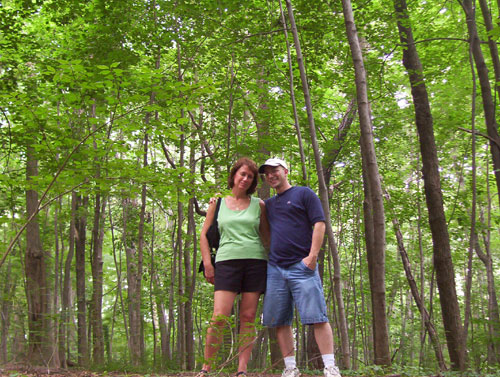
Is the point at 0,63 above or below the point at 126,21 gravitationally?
below

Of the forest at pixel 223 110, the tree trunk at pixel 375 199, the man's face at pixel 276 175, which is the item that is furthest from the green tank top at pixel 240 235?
the tree trunk at pixel 375 199

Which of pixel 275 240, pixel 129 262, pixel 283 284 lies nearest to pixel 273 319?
A: pixel 283 284

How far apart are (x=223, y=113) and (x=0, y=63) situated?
12.2 feet

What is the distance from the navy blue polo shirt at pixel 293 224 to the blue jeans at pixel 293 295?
0.08m

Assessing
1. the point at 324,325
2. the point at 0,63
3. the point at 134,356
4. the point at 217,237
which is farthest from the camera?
the point at 134,356

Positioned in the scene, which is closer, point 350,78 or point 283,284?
point 283,284

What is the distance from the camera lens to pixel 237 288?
3.37 meters

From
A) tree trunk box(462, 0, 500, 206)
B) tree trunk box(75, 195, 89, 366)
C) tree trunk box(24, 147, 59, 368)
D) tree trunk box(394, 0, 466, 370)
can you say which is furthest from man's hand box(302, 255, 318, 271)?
tree trunk box(75, 195, 89, 366)

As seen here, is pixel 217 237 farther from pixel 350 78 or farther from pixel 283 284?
pixel 350 78

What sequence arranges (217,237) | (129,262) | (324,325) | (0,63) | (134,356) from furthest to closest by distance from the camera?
(129,262) → (134,356) → (0,63) → (217,237) → (324,325)

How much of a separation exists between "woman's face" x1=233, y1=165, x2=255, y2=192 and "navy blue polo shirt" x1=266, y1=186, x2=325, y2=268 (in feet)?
1.00

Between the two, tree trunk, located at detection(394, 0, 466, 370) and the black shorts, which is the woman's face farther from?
tree trunk, located at detection(394, 0, 466, 370)

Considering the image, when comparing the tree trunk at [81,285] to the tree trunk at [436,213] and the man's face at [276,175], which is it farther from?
the tree trunk at [436,213]

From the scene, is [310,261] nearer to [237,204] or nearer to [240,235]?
[240,235]
